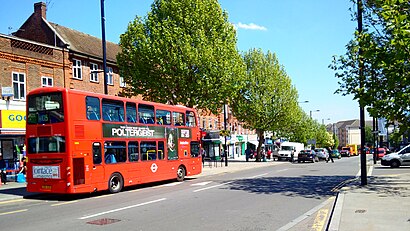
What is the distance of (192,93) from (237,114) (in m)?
20.6

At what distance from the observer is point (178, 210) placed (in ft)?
38.1

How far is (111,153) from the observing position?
16594 millimetres

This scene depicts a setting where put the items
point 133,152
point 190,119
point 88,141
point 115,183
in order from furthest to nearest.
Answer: point 190,119 → point 133,152 → point 115,183 → point 88,141

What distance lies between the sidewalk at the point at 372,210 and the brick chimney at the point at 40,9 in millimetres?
30040

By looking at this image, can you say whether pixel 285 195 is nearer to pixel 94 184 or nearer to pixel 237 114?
pixel 94 184

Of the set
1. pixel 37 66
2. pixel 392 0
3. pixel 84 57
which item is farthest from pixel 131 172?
pixel 84 57

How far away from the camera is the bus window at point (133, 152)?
693 inches

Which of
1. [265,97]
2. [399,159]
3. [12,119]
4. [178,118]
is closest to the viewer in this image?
[178,118]

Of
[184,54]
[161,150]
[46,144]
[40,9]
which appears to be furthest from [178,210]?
[40,9]

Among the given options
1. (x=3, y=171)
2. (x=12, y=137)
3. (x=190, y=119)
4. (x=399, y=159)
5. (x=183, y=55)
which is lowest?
(x=399, y=159)

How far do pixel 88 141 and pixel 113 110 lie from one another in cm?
202

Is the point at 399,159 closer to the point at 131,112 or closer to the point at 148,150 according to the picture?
the point at 148,150

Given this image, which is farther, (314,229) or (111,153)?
(111,153)

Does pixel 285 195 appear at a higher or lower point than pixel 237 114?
lower
